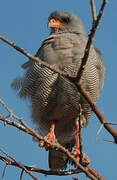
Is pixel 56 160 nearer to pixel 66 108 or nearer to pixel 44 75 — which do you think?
pixel 66 108

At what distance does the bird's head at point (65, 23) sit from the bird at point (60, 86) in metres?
0.05

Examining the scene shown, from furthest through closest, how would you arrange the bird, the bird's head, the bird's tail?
the bird's head < the bird's tail < the bird

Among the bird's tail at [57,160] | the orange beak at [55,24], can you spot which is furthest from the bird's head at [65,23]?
the bird's tail at [57,160]

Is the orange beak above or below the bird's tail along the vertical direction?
above

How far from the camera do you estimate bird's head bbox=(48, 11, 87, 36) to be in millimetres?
6535

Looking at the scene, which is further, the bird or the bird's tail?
the bird's tail

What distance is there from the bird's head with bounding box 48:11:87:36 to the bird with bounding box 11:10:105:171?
5 centimetres

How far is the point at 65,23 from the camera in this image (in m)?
6.68

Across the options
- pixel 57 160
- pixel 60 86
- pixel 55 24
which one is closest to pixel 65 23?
pixel 55 24

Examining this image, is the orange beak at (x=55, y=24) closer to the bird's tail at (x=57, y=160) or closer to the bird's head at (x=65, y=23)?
the bird's head at (x=65, y=23)

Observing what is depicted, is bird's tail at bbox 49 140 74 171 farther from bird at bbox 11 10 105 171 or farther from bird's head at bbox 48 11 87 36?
bird's head at bbox 48 11 87 36

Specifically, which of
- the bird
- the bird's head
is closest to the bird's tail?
the bird

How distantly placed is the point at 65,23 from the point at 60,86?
1.75 meters

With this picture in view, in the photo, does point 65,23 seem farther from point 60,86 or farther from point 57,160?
point 57,160
